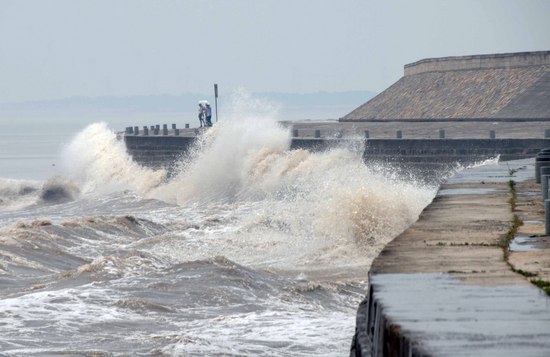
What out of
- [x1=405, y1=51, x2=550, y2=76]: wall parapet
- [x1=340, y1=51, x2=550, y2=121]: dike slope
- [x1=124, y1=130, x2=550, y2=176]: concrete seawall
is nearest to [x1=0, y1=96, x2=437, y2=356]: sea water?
[x1=124, y1=130, x2=550, y2=176]: concrete seawall

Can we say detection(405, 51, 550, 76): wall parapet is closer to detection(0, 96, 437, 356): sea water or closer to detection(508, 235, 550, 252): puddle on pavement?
detection(0, 96, 437, 356): sea water

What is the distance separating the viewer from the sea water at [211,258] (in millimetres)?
12297

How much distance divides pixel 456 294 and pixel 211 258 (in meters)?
10.6

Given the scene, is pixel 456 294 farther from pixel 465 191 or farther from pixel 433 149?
pixel 433 149

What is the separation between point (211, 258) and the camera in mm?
17188

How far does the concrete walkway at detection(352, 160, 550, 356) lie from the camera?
5355mm

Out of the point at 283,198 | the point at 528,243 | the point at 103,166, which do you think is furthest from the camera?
the point at 103,166

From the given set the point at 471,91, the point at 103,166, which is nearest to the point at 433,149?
the point at 103,166

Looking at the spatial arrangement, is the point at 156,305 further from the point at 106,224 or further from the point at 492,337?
the point at 106,224

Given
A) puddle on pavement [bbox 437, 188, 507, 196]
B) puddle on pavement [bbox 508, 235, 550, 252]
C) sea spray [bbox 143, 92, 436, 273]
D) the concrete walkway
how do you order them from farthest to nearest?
sea spray [bbox 143, 92, 436, 273] < puddle on pavement [bbox 437, 188, 507, 196] < puddle on pavement [bbox 508, 235, 550, 252] < the concrete walkway

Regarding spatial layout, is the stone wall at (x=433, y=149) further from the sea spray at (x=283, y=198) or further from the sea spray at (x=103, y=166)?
the sea spray at (x=103, y=166)

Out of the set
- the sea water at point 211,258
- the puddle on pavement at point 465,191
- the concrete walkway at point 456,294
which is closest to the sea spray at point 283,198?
the sea water at point 211,258

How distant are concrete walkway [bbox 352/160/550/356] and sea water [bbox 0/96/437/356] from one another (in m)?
1.88

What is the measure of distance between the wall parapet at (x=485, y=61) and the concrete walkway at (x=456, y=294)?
55.6 meters
